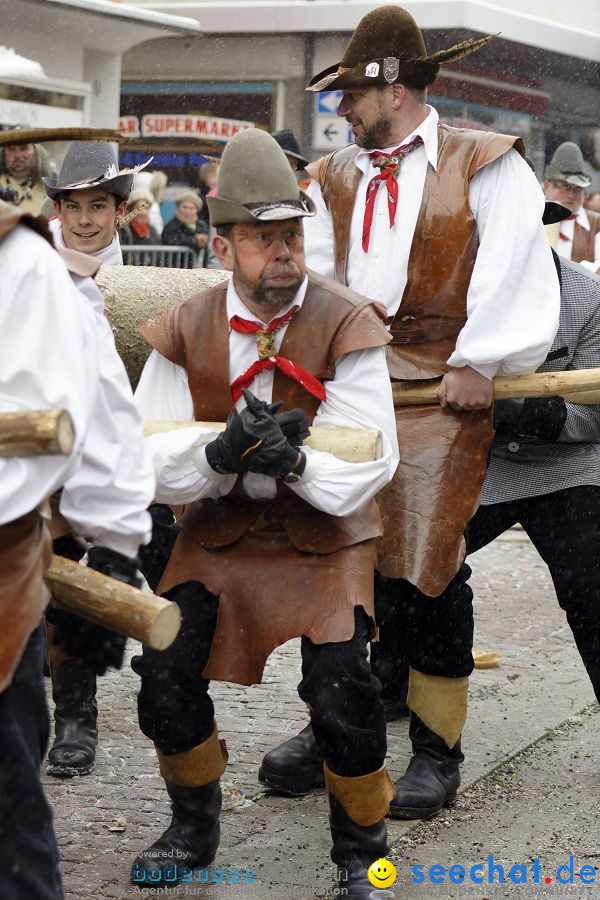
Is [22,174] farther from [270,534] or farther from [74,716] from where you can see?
[270,534]

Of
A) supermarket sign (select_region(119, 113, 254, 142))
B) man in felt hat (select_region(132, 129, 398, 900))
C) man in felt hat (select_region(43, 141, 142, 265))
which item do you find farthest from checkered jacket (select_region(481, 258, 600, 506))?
supermarket sign (select_region(119, 113, 254, 142))

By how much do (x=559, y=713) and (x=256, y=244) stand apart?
2691 mm

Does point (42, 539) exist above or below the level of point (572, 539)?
above

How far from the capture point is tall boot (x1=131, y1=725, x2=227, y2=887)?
3.81m

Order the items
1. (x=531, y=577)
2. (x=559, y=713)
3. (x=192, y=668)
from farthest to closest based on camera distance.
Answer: (x=531, y=577) → (x=559, y=713) → (x=192, y=668)

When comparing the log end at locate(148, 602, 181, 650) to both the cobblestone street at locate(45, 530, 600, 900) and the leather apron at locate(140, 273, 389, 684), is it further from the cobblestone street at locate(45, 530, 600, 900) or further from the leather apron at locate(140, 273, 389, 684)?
the cobblestone street at locate(45, 530, 600, 900)

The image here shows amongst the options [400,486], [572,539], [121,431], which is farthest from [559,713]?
[121,431]

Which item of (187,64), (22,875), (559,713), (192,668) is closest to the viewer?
(22,875)

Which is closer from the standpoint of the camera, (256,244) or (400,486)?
(256,244)

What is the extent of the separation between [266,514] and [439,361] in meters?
0.97

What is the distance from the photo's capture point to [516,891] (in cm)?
391

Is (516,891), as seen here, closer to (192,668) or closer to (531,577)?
(192,668)

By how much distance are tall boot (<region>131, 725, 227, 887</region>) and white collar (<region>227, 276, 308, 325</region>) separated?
1.14m

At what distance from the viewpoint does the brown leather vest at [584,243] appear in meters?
10.6
